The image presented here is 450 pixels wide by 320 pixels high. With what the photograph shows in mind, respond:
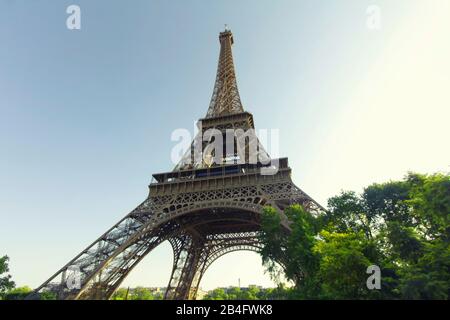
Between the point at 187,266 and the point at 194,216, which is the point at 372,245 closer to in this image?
the point at 194,216

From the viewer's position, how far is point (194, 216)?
31.8 meters

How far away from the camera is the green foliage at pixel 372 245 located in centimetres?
1227

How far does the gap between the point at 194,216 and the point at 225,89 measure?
21.5m

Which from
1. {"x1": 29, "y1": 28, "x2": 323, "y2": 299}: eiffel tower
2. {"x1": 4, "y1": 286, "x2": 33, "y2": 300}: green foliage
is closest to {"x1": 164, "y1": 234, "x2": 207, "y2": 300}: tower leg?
{"x1": 29, "y1": 28, "x2": 323, "y2": 299}: eiffel tower

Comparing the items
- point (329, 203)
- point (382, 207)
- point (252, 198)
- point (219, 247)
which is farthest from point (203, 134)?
point (382, 207)

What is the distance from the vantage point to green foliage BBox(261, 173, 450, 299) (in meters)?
12.3

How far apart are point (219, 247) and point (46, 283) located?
891 inches

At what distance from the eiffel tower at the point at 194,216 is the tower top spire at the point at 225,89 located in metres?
0.17

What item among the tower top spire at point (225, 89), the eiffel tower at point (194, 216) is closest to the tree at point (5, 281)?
the eiffel tower at point (194, 216)

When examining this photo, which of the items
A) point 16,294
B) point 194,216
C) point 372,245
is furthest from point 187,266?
point 372,245

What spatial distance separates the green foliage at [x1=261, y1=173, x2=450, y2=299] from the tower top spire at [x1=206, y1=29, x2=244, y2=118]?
21.8 m

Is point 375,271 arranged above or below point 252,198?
below

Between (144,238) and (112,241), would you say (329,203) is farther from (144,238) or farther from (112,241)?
(112,241)

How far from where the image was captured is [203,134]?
36.9 m
